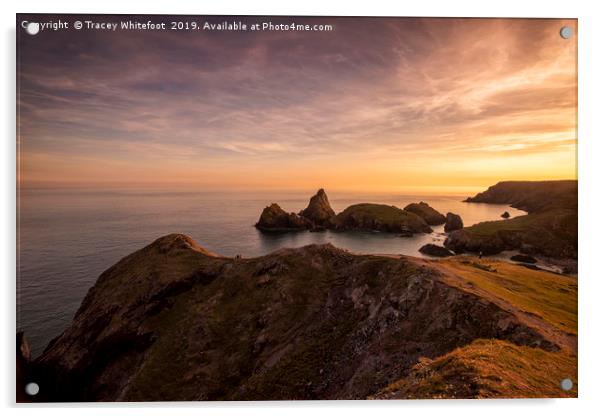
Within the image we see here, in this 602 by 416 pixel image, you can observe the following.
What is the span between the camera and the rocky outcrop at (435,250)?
53953 mm

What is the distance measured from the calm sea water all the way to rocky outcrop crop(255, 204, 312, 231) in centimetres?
2798

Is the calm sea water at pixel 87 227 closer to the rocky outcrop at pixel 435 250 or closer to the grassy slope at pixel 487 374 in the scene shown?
the grassy slope at pixel 487 374

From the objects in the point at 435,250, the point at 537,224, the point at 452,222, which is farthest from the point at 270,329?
the point at 435,250

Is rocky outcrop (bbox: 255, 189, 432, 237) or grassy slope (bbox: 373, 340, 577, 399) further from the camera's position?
rocky outcrop (bbox: 255, 189, 432, 237)

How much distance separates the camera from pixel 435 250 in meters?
55.7

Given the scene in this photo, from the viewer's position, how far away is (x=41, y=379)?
57.1 feet

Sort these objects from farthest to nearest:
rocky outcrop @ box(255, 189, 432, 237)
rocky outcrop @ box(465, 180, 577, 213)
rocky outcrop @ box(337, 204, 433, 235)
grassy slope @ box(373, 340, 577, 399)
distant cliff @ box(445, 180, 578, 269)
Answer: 1. rocky outcrop @ box(255, 189, 432, 237)
2. rocky outcrop @ box(337, 204, 433, 235)
3. distant cliff @ box(445, 180, 578, 269)
4. rocky outcrop @ box(465, 180, 577, 213)
5. grassy slope @ box(373, 340, 577, 399)

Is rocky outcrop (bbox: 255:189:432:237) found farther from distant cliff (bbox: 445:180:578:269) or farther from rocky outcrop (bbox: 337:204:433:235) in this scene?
distant cliff (bbox: 445:180:578:269)

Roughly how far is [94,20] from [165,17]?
3734 millimetres

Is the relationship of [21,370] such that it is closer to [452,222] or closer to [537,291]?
[537,291]

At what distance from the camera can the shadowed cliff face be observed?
14.7m

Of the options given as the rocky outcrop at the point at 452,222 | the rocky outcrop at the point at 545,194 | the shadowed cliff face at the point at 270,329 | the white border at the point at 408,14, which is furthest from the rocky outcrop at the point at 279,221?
the white border at the point at 408,14

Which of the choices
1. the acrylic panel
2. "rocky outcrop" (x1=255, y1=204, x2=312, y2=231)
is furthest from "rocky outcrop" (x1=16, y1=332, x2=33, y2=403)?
"rocky outcrop" (x1=255, y1=204, x2=312, y2=231)
